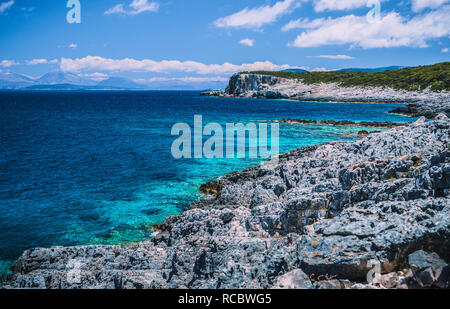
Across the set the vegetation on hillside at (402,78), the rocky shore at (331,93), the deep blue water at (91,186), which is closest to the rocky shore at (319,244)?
the deep blue water at (91,186)

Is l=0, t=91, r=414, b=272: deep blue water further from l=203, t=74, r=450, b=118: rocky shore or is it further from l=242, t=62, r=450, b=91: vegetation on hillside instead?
l=242, t=62, r=450, b=91: vegetation on hillside

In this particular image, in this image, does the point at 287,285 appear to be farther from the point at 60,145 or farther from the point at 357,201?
the point at 60,145

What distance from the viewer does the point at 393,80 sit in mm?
125312

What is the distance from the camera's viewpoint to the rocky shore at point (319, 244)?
6294 mm

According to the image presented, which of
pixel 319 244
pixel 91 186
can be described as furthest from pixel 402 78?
pixel 319 244

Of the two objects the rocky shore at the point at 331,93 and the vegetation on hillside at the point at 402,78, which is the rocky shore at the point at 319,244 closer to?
the rocky shore at the point at 331,93

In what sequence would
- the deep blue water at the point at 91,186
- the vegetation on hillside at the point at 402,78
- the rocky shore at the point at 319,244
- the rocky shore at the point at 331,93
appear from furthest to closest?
the vegetation on hillside at the point at 402,78, the rocky shore at the point at 331,93, the deep blue water at the point at 91,186, the rocky shore at the point at 319,244

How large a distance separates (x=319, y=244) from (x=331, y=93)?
138253 mm

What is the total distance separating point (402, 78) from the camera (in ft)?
404

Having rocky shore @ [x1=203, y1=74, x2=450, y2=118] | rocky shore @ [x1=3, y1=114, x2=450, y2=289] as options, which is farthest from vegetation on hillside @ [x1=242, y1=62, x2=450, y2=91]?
rocky shore @ [x1=3, y1=114, x2=450, y2=289]

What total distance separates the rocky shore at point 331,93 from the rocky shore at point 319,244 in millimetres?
58921
